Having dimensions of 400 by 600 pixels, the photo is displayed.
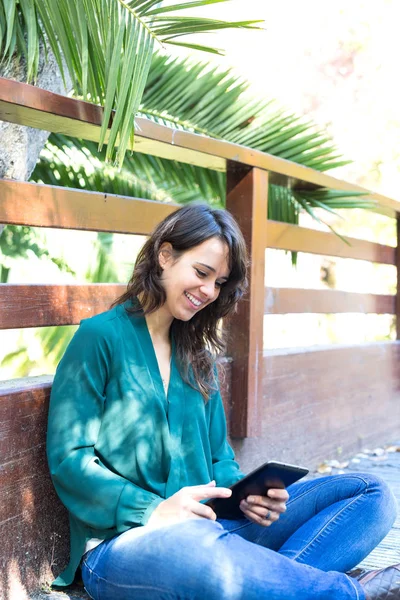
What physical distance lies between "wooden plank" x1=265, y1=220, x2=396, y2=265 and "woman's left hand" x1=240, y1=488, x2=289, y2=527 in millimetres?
1764

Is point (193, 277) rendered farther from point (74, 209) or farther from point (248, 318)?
point (248, 318)

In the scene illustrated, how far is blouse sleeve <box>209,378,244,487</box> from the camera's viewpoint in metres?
2.67

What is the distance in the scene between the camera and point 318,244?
4.91m

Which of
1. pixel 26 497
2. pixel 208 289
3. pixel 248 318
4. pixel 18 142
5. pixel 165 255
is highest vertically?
pixel 18 142

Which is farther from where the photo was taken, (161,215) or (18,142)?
(161,215)

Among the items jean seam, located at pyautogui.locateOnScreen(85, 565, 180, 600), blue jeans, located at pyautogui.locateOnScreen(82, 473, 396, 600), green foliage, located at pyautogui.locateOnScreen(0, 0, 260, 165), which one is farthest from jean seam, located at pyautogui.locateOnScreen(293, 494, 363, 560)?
green foliage, located at pyautogui.locateOnScreen(0, 0, 260, 165)

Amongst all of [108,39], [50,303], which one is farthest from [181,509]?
[108,39]

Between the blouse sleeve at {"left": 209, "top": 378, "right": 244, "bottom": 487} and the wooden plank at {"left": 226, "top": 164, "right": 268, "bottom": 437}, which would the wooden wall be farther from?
the blouse sleeve at {"left": 209, "top": 378, "right": 244, "bottom": 487}

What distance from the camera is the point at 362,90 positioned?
13836 mm

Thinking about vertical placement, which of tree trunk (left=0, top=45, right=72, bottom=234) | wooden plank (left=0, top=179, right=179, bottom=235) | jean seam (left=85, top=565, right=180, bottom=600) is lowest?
jean seam (left=85, top=565, right=180, bottom=600)

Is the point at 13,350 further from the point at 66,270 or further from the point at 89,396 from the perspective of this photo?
the point at 89,396

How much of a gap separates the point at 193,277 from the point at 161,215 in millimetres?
935

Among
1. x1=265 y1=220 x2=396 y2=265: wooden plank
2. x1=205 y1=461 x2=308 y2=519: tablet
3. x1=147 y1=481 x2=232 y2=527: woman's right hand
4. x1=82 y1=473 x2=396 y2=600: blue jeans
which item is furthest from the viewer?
x1=265 y1=220 x2=396 y2=265: wooden plank

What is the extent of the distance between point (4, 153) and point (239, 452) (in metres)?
1.75
